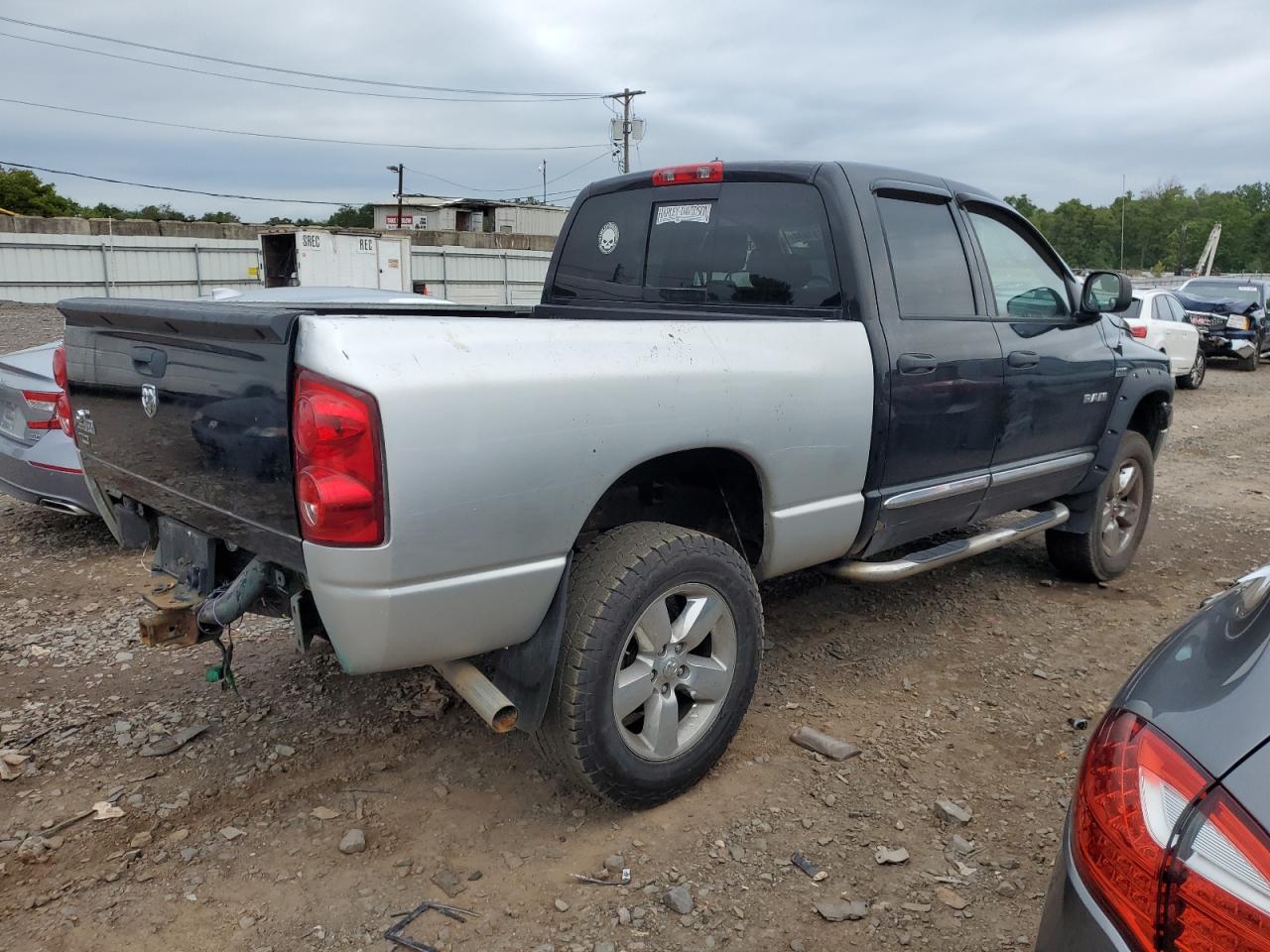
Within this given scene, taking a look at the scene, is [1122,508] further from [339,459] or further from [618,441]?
[339,459]

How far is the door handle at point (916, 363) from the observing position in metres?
3.62

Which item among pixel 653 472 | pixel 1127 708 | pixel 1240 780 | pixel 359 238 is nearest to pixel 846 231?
pixel 653 472

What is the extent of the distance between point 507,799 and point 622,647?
0.76 m

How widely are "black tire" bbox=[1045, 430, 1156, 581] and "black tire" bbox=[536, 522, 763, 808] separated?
2823mm

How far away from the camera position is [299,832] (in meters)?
2.96

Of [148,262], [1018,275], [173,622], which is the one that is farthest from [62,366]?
[148,262]

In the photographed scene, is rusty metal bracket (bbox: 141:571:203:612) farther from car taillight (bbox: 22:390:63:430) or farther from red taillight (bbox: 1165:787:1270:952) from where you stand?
car taillight (bbox: 22:390:63:430)

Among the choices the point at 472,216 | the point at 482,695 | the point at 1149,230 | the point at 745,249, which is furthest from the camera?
the point at 1149,230

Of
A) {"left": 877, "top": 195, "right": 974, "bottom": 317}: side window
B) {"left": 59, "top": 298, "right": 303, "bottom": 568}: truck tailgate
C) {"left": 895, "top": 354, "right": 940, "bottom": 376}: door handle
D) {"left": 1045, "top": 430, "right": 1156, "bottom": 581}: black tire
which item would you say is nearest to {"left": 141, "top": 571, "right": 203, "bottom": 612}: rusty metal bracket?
{"left": 59, "top": 298, "right": 303, "bottom": 568}: truck tailgate

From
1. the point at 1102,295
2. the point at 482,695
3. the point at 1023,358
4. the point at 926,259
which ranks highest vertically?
the point at 926,259

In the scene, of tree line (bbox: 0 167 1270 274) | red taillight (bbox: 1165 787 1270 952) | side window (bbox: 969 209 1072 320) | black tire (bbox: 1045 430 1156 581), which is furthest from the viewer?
tree line (bbox: 0 167 1270 274)

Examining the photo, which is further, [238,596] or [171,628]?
[171,628]

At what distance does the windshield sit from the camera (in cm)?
1909

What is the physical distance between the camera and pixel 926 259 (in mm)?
3969
